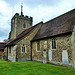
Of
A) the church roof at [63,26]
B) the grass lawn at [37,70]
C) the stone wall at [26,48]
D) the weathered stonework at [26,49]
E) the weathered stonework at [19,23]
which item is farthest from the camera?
the weathered stonework at [19,23]

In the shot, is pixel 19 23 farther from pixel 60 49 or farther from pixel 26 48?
pixel 60 49

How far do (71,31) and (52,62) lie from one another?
550 centimetres

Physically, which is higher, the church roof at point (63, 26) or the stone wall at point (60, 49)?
the church roof at point (63, 26)

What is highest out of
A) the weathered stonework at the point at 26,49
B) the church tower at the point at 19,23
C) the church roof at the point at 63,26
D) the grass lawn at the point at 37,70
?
the church tower at the point at 19,23

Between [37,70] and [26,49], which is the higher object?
[26,49]

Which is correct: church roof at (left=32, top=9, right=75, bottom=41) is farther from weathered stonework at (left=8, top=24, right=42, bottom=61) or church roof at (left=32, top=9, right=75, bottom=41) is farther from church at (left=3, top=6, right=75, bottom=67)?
weathered stonework at (left=8, top=24, right=42, bottom=61)

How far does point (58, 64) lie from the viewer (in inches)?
472

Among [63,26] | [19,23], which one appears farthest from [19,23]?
[63,26]

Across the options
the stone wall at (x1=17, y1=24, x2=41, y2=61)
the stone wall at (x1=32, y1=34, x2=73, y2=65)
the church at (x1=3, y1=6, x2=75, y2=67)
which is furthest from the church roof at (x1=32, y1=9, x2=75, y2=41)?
the stone wall at (x1=17, y1=24, x2=41, y2=61)

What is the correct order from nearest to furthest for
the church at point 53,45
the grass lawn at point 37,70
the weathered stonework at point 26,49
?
1. the grass lawn at point 37,70
2. the church at point 53,45
3. the weathered stonework at point 26,49

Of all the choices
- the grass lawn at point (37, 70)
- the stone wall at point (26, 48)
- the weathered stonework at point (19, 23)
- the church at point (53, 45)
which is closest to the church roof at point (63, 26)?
the church at point (53, 45)

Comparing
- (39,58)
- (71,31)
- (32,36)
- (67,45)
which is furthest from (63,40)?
(32,36)

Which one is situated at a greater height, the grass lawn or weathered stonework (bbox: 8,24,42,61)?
weathered stonework (bbox: 8,24,42,61)

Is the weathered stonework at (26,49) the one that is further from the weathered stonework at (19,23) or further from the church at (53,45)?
the weathered stonework at (19,23)
